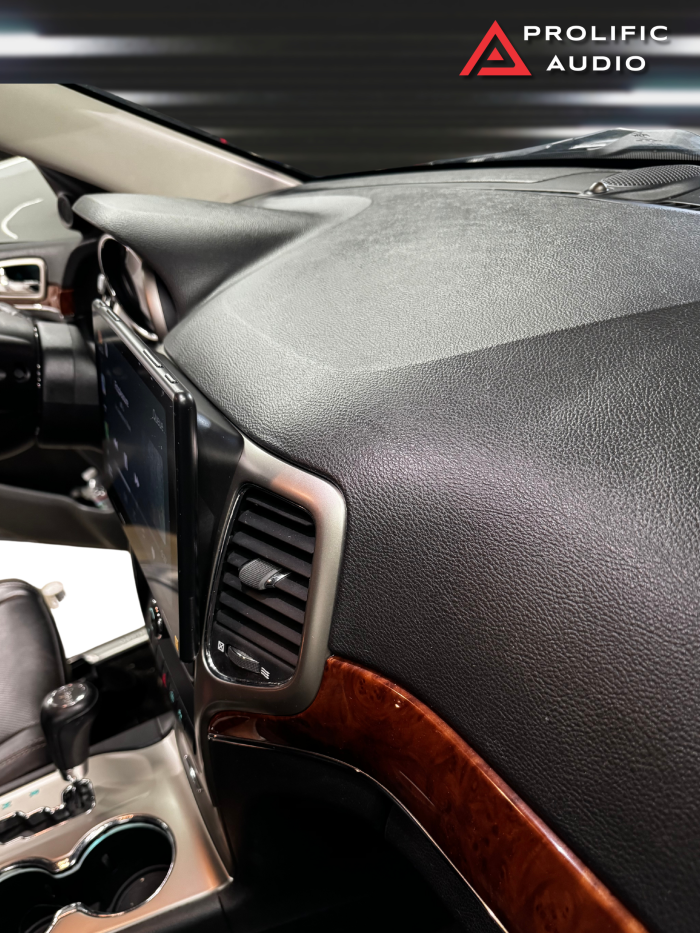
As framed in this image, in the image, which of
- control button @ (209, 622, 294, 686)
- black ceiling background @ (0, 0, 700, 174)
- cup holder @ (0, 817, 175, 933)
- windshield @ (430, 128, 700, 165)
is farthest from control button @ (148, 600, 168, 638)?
black ceiling background @ (0, 0, 700, 174)

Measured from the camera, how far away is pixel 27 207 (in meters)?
1.89

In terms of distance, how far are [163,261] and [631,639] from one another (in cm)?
78

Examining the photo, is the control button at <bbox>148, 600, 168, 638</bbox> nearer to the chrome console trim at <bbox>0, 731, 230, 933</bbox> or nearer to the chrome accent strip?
the chrome console trim at <bbox>0, 731, 230, 933</bbox>

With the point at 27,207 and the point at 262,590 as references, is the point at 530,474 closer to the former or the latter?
the point at 262,590

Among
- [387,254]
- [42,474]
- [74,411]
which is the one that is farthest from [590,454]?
[42,474]

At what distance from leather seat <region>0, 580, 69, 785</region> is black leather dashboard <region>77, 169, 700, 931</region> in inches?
23.0

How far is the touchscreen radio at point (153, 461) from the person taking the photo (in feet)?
2.15

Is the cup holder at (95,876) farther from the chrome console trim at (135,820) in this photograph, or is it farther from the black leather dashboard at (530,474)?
the black leather dashboard at (530,474)

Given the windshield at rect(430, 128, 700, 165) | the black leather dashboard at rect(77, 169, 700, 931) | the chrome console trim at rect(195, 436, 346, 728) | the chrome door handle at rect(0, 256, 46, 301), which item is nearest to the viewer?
the black leather dashboard at rect(77, 169, 700, 931)

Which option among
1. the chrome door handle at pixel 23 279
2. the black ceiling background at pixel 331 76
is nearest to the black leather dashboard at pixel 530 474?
the chrome door handle at pixel 23 279

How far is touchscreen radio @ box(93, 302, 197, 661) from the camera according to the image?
2.15 feet

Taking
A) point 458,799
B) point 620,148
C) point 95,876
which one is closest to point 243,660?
point 458,799

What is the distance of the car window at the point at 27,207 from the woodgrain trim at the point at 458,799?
1.39m

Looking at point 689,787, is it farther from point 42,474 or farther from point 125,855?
point 42,474
